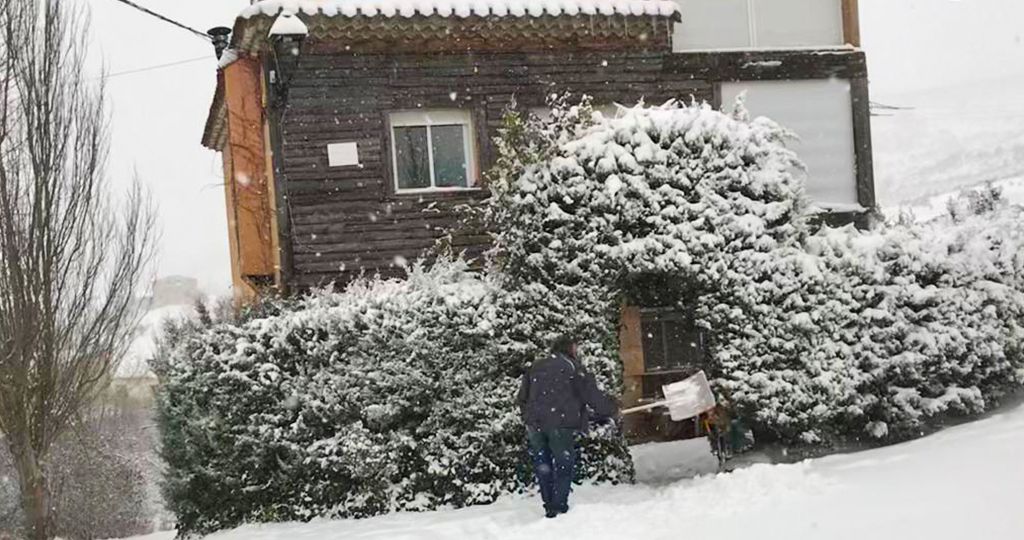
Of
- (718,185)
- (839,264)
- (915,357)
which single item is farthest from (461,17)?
(915,357)

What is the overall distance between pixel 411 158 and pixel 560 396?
249 inches

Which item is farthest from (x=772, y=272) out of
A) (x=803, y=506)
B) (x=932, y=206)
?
(x=932, y=206)

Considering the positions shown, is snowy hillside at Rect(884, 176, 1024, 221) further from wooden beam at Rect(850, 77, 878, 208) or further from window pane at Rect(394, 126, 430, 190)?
window pane at Rect(394, 126, 430, 190)

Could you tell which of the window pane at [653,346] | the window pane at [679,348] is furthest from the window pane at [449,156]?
the window pane at [679,348]

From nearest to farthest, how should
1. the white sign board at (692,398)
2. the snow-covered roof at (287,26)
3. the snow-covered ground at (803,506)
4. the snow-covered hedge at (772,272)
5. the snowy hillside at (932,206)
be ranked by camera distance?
the snow-covered ground at (803,506)
the snow-covered hedge at (772,272)
the white sign board at (692,398)
the snowy hillside at (932,206)
the snow-covered roof at (287,26)

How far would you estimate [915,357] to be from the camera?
29.7ft

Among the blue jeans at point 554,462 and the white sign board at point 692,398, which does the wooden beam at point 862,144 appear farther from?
the blue jeans at point 554,462

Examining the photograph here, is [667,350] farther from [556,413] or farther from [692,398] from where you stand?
[556,413]

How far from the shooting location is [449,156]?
547 inches

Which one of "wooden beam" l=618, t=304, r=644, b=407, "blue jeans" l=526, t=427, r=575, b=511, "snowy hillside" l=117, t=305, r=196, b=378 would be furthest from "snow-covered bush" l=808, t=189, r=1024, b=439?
"snowy hillside" l=117, t=305, r=196, b=378

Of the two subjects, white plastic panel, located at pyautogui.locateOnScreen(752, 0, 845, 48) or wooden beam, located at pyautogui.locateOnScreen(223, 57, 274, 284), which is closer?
wooden beam, located at pyautogui.locateOnScreen(223, 57, 274, 284)

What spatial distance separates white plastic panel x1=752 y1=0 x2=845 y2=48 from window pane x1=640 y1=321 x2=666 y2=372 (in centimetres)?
496

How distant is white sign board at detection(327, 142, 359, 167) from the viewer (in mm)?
13367

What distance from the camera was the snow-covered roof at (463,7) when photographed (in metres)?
12.6
